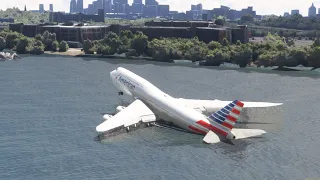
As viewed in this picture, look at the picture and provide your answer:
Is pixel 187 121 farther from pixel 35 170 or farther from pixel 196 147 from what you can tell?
pixel 35 170

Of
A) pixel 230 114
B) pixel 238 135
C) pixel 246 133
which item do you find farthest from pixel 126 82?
pixel 246 133

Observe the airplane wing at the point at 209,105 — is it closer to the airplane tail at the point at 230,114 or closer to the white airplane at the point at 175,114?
→ the white airplane at the point at 175,114

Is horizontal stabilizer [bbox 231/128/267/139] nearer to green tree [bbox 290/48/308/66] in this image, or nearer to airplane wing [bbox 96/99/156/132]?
airplane wing [bbox 96/99/156/132]

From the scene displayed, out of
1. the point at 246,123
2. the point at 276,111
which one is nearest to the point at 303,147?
the point at 246,123

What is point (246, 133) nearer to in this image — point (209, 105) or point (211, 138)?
point (211, 138)

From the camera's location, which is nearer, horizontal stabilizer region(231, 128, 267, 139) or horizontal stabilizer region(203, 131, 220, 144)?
horizontal stabilizer region(203, 131, 220, 144)

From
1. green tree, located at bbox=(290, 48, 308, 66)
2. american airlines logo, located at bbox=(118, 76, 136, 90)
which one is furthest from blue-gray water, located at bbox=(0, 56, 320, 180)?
green tree, located at bbox=(290, 48, 308, 66)
